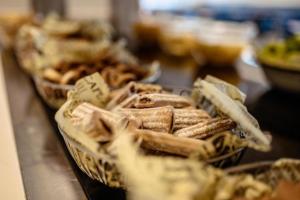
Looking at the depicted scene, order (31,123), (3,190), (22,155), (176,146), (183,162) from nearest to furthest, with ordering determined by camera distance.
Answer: (183,162), (176,146), (3,190), (22,155), (31,123)

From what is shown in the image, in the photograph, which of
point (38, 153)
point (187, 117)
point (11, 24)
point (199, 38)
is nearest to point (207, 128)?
point (187, 117)

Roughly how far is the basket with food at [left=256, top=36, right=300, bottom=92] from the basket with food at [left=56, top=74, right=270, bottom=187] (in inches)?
17.2

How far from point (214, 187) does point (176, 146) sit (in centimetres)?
11

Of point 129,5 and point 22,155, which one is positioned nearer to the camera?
point 22,155

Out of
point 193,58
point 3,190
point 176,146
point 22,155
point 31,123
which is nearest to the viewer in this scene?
point 176,146

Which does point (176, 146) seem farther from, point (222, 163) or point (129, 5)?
point (129, 5)

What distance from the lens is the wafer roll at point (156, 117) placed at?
560 mm

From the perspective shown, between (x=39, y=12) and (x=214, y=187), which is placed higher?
(x=214, y=187)

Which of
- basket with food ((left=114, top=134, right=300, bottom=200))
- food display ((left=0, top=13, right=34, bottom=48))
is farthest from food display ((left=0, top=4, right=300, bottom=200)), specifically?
food display ((left=0, top=13, right=34, bottom=48))

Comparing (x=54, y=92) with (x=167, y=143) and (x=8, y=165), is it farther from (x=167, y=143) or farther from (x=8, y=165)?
(x=167, y=143)

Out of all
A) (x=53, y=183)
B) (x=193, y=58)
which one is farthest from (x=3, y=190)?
(x=193, y=58)

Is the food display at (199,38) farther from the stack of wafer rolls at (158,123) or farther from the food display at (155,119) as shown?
the stack of wafer rolls at (158,123)

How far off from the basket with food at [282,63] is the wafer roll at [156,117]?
53 centimetres

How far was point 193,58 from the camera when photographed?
5.23 feet
